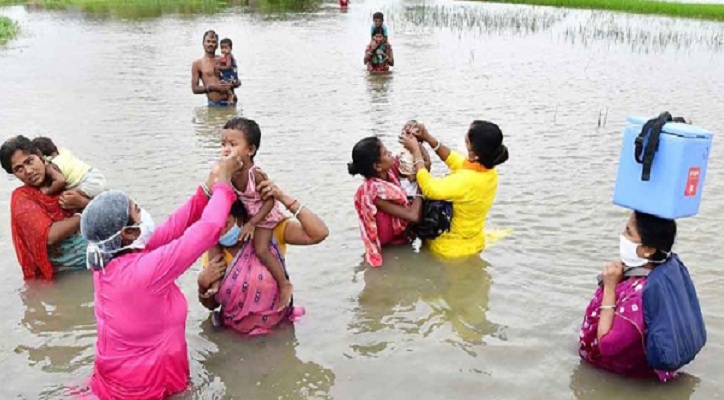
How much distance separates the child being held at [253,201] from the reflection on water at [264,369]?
31 cm

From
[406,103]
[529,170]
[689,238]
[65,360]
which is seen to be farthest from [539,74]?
[65,360]

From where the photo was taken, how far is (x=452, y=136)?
28.7 ft

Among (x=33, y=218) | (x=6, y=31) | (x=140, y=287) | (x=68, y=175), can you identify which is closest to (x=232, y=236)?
(x=140, y=287)

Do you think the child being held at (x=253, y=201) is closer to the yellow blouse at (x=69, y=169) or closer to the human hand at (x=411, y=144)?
the yellow blouse at (x=69, y=169)

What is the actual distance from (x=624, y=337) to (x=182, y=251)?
2.16 metres

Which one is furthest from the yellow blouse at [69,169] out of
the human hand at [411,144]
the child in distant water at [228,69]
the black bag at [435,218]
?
the child in distant water at [228,69]

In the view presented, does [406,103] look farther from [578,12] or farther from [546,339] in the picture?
[578,12]

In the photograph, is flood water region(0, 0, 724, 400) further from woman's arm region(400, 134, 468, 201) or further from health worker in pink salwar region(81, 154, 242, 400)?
woman's arm region(400, 134, 468, 201)

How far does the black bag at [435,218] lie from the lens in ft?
16.7

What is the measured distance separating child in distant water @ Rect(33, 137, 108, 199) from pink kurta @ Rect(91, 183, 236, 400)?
4.52 ft

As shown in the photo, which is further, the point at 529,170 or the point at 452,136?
the point at 452,136

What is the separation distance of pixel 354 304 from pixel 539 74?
373 inches

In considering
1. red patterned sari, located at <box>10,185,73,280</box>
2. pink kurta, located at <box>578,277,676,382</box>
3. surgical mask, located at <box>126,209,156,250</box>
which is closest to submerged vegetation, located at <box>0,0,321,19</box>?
red patterned sari, located at <box>10,185,73,280</box>

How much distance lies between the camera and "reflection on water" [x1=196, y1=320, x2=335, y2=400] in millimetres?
3650
